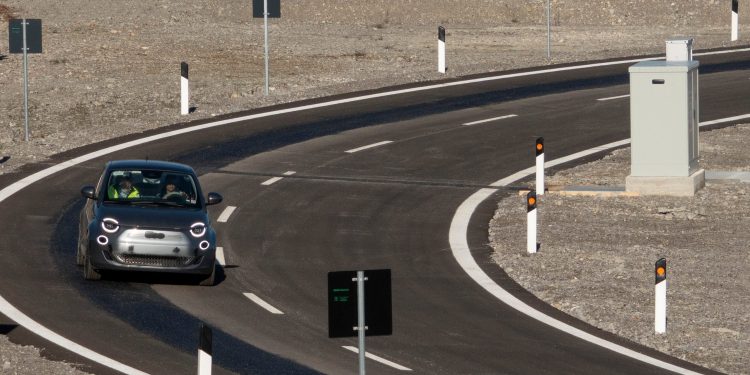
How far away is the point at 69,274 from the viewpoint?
66.4ft

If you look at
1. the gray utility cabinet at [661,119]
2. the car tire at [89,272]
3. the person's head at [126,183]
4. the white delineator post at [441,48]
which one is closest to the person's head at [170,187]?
the person's head at [126,183]

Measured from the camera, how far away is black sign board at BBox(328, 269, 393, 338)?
11.8 meters

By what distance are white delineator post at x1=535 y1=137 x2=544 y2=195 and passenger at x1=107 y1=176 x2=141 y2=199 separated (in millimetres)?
7851

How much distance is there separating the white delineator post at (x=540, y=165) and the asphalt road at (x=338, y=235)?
2.77 ft

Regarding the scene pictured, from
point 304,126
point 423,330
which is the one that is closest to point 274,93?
point 304,126

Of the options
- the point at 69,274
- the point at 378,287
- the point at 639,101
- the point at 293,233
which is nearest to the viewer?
the point at 378,287

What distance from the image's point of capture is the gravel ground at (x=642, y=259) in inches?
732

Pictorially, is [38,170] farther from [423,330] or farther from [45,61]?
[45,61]

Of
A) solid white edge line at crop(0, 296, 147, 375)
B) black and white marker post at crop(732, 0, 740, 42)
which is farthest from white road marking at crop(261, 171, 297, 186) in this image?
black and white marker post at crop(732, 0, 740, 42)

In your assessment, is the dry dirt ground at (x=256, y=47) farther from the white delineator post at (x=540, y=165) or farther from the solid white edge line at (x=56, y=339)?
the solid white edge line at (x=56, y=339)

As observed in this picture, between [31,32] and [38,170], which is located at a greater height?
[31,32]

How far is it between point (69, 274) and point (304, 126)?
12.3 m

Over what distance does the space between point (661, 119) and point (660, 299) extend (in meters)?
8.89

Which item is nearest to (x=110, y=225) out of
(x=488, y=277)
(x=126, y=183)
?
(x=126, y=183)
